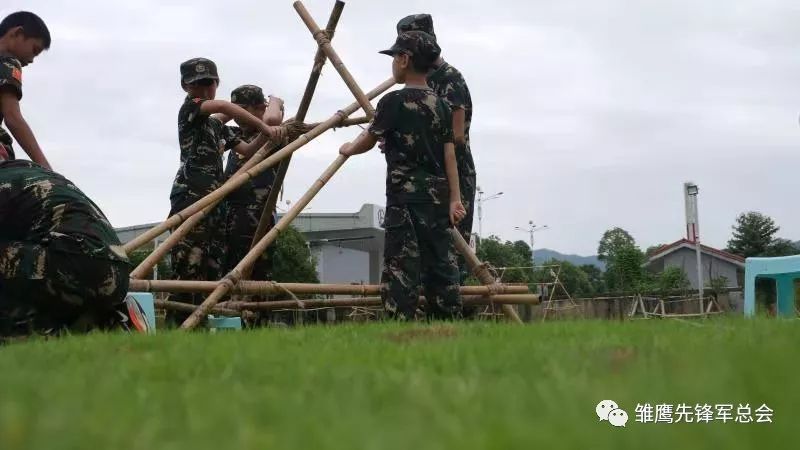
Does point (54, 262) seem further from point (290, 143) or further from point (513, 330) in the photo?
point (290, 143)

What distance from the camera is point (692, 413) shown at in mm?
1344

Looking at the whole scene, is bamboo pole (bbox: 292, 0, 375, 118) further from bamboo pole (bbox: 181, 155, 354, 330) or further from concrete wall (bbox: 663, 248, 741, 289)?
concrete wall (bbox: 663, 248, 741, 289)

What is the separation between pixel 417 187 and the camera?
16.4ft

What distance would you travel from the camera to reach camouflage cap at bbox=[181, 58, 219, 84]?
6.11 meters

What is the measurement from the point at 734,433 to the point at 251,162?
5.99m

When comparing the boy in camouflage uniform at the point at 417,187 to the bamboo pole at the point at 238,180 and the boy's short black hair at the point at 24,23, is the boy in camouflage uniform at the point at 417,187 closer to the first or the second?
the bamboo pole at the point at 238,180

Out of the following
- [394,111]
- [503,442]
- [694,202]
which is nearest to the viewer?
[503,442]

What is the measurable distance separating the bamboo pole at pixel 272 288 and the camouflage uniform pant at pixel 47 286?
1.40 m

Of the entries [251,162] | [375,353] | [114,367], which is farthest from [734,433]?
[251,162]

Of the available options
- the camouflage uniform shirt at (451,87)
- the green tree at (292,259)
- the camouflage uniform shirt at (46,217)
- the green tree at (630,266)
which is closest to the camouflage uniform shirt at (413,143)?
the camouflage uniform shirt at (451,87)

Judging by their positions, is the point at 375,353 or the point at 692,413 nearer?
the point at 692,413

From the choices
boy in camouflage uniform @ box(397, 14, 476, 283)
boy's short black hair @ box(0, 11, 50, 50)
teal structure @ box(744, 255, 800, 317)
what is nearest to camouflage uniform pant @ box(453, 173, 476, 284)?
boy in camouflage uniform @ box(397, 14, 476, 283)

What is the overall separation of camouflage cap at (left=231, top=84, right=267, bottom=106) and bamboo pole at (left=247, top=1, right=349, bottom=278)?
496 millimetres

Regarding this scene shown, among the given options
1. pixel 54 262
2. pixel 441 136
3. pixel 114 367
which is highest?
pixel 441 136
